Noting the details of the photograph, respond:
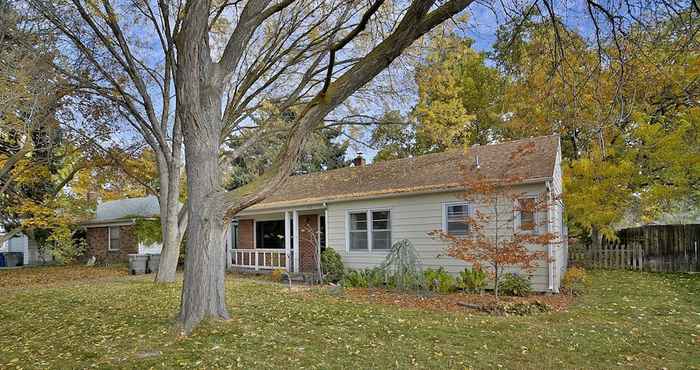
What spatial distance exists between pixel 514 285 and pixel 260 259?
10.2m

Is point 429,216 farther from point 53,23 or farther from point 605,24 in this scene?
point 53,23

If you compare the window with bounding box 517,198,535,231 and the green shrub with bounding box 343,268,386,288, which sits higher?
the window with bounding box 517,198,535,231

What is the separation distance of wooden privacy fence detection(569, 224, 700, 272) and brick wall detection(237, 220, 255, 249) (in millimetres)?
13388

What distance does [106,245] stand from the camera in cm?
2467

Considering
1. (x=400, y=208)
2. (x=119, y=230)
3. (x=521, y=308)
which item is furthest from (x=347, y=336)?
(x=119, y=230)

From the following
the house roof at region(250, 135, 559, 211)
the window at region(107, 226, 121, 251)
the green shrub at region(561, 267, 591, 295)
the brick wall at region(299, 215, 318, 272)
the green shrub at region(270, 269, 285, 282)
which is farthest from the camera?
the window at region(107, 226, 121, 251)

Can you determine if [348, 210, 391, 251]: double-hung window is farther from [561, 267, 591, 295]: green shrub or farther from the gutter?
the gutter

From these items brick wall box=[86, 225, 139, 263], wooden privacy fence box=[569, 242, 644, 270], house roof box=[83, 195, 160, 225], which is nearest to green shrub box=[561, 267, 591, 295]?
wooden privacy fence box=[569, 242, 644, 270]

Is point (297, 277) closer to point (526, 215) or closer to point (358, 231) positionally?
point (358, 231)

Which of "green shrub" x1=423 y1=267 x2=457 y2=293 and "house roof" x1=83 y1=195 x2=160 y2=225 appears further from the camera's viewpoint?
"house roof" x1=83 y1=195 x2=160 y2=225

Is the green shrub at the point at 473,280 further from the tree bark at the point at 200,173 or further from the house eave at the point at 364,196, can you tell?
the tree bark at the point at 200,173

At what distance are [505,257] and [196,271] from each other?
6.20 metres

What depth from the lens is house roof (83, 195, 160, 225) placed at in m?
23.3

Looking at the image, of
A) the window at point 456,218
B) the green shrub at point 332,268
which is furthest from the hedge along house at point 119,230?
the window at point 456,218
